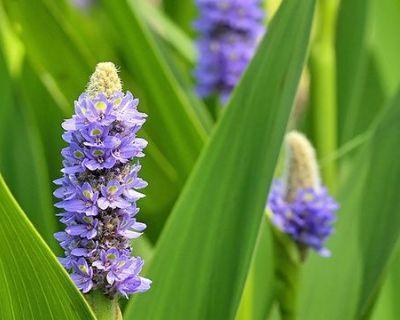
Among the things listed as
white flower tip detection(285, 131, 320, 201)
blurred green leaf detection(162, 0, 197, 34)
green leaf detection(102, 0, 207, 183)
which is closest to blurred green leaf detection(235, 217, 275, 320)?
A: white flower tip detection(285, 131, 320, 201)

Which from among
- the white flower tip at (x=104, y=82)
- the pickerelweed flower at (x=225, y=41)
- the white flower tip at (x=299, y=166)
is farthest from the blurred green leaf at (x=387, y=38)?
the white flower tip at (x=104, y=82)

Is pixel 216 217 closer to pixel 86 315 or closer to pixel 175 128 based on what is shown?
pixel 86 315

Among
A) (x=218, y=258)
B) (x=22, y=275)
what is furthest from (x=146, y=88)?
(x=22, y=275)

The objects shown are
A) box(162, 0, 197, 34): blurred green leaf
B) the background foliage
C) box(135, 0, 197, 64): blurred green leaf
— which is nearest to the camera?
the background foliage

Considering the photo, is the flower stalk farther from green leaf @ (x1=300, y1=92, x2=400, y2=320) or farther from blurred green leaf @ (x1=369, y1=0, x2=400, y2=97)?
blurred green leaf @ (x1=369, y1=0, x2=400, y2=97)

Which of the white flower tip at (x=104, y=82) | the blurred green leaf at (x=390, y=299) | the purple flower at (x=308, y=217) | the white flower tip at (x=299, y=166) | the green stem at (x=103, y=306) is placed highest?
the white flower tip at (x=104, y=82)

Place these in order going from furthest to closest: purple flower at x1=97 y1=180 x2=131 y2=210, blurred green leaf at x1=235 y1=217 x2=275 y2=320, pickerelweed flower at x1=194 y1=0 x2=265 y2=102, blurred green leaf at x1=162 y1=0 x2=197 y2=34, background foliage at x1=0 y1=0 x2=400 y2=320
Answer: blurred green leaf at x1=162 y1=0 x2=197 y2=34 → pickerelweed flower at x1=194 y1=0 x2=265 y2=102 → blurred green leaf at x1=235 y1=217 x2=275 y2=320 → background foliage at x1=0 y1=0 x2=400 y2=320 → purple flower at x1=97 y1=180 x2=131 y2=210

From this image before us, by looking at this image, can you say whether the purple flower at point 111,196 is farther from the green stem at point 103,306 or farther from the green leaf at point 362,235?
the green leaf at point 362,235
